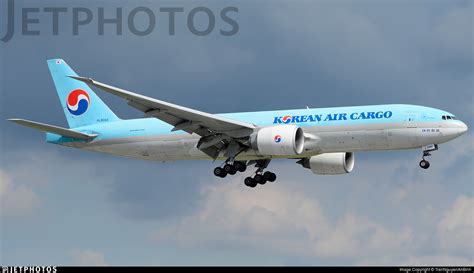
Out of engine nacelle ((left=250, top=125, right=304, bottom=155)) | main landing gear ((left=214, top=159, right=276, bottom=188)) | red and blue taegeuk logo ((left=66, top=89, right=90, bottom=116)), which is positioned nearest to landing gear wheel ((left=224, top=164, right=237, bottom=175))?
main landing gear ((left=214, top=159, right=276, bottom=188))

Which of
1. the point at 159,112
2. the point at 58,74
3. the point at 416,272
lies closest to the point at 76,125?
the point at 58,74

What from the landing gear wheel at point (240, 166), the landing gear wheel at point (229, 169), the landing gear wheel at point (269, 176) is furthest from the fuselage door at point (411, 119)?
the landing gear wheel at point (269, 176)

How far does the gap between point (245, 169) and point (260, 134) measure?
12.1 feet

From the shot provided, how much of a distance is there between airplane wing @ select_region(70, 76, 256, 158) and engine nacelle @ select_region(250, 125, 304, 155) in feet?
4.66

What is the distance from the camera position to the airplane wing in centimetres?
5785

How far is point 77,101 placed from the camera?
69188mm

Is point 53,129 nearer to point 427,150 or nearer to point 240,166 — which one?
point 240,166

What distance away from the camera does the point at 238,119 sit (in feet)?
204

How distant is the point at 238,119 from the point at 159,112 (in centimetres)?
550

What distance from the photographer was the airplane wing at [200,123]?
5785 cm

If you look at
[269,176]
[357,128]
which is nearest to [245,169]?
[269,176]

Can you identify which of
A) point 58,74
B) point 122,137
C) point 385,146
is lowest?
point 385,146

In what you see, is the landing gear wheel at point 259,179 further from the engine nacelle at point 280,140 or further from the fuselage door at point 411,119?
the fuselage door at point 411,119

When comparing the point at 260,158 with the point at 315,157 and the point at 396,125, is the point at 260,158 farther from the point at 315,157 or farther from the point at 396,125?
the point at 396,125
